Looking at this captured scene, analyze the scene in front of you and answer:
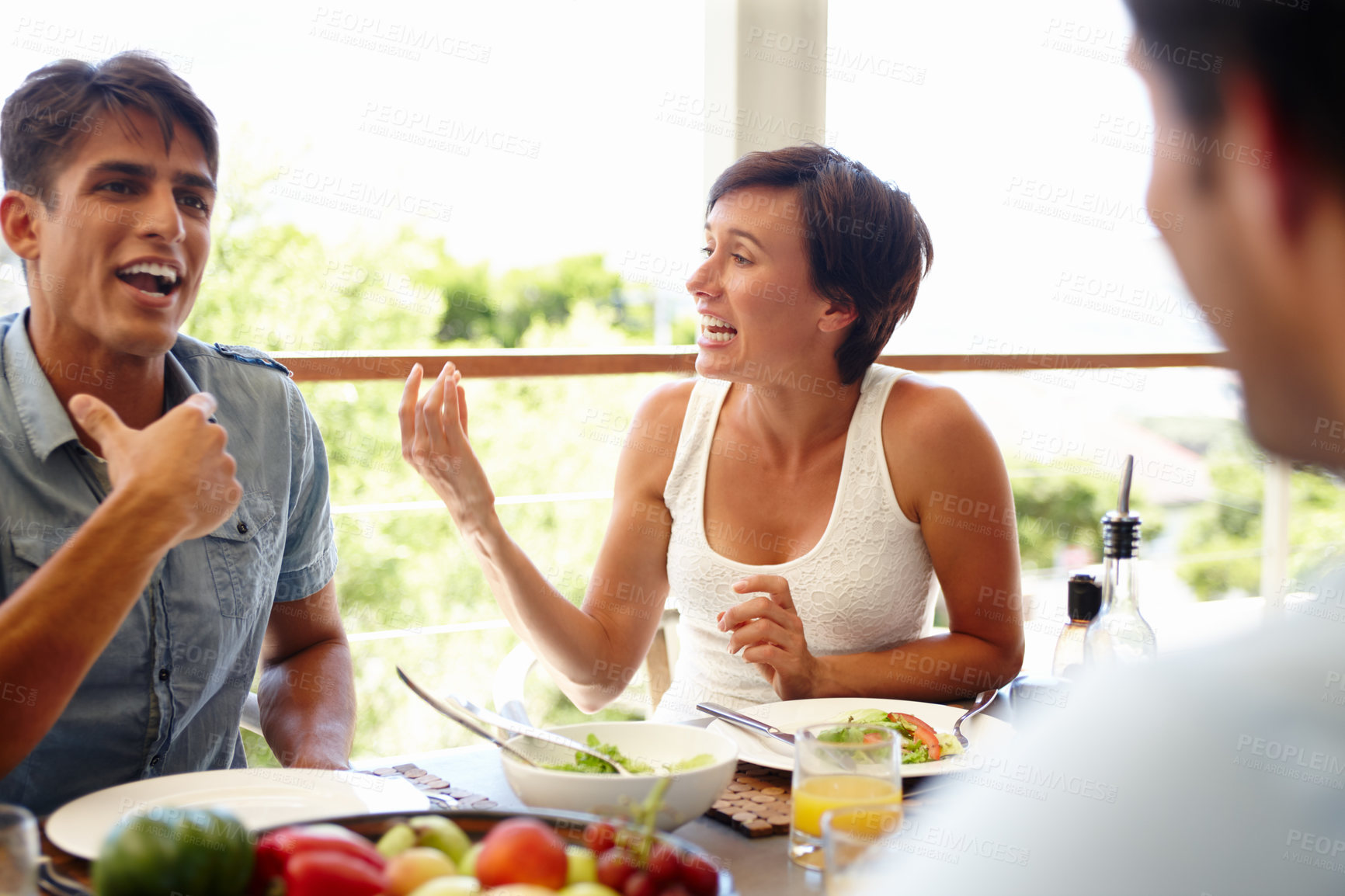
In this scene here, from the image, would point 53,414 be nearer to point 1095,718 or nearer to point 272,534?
point 272,534

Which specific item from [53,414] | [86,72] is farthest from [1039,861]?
[86,72]

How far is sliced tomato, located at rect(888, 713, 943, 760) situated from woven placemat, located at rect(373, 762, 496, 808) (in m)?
0.44

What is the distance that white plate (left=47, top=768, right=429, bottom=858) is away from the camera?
0.88 metres

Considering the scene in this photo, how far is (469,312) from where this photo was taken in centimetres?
995

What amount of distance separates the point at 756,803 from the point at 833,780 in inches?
6.2

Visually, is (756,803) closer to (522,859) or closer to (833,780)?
(833,780)

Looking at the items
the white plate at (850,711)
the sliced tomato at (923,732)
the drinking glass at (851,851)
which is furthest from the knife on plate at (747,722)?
the drinking glass at (851,851)

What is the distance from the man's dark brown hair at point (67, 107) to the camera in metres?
1.28

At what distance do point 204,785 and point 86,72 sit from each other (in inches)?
34.8

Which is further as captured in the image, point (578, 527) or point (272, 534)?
point (578, 527)

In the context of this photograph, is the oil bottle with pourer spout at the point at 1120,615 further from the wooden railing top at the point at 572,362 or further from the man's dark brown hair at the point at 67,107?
the man's dark brown hair at the point at 67,107

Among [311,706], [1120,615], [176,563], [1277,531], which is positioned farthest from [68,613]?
[1277,531]

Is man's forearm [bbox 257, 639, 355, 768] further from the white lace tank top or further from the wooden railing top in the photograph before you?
the wooden railing top

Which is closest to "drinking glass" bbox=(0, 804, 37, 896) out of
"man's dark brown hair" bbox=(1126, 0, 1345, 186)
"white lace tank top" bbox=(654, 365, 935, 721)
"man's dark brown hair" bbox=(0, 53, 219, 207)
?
"man's dark brown hair" bbox=(1126, 0, 1345, 186)
